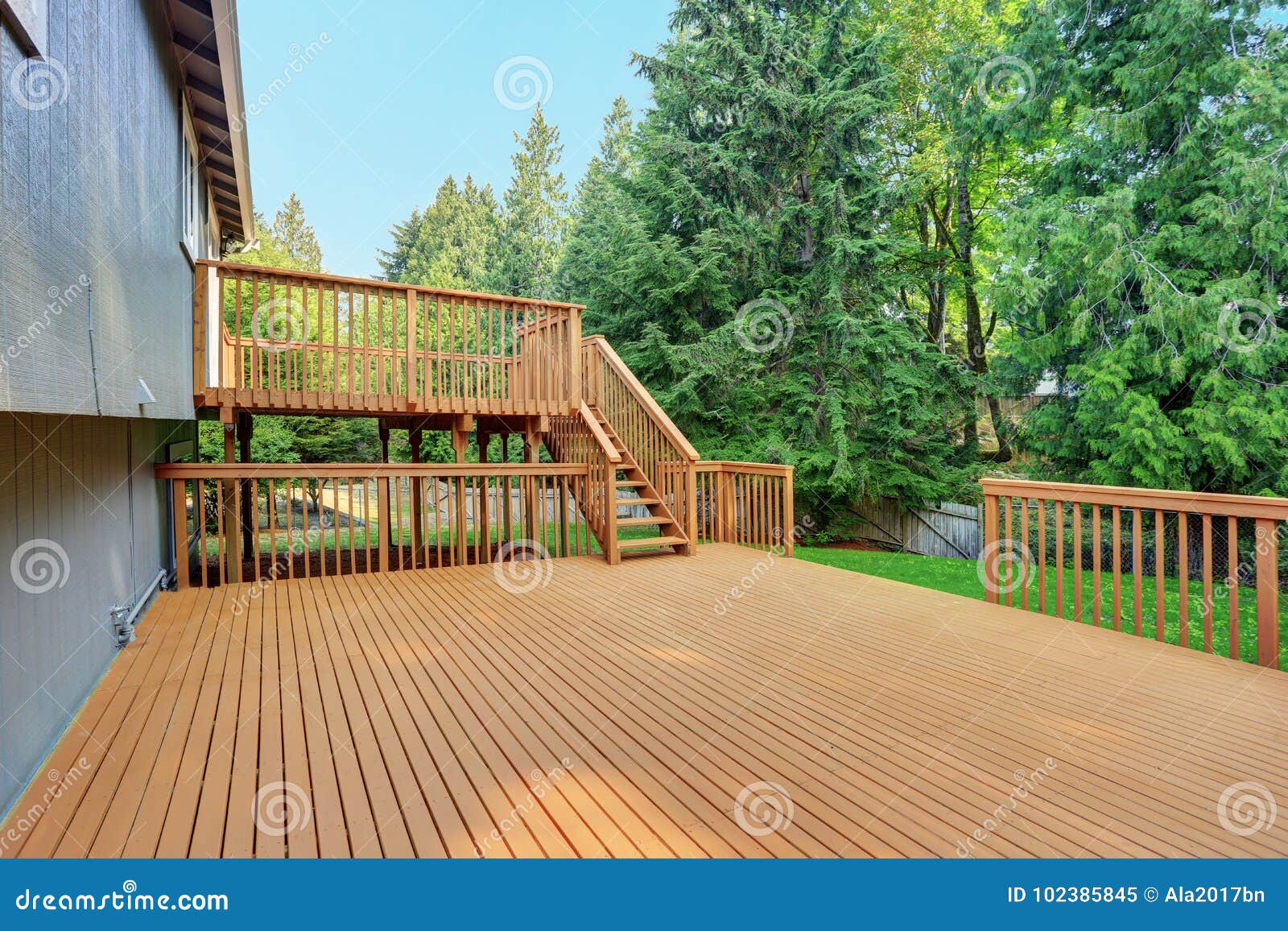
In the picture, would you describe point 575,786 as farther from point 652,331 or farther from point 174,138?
point 652,331

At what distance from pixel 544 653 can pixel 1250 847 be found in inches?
110

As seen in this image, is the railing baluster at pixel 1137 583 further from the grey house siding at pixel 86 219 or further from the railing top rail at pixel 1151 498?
the grey house siding at pixel 86 219

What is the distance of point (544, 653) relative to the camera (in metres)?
3.51

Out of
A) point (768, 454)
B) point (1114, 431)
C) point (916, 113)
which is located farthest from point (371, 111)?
point (1114, 431)

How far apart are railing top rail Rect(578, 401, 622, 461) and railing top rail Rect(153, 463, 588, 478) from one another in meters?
0.36

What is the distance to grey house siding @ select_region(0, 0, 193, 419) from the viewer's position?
1399 millimetres

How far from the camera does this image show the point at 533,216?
2255 cm

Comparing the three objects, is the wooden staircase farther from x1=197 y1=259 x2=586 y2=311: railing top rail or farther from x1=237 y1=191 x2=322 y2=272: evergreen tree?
x1=237 y1=191 x2=322 y2=272: evergreen tree

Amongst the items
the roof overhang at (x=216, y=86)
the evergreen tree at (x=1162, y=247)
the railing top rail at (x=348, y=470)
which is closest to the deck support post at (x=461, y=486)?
the railing top rail at (x=348, y=470)

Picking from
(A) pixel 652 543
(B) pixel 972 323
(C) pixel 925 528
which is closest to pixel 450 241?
(B) pixel 972 323

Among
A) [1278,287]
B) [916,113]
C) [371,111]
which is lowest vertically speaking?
[1278,287]

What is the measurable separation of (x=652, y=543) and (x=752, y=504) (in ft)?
4.97

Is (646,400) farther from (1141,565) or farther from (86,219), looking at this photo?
(86,219)

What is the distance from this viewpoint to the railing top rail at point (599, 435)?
20.2 feet
